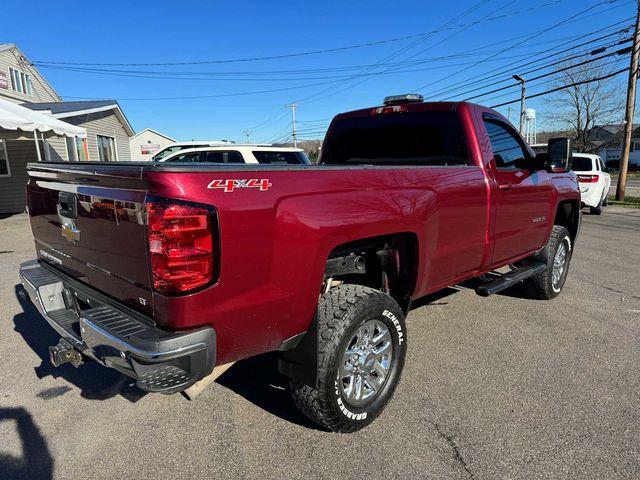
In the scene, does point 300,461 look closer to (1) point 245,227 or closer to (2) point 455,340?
(1) point 245,227

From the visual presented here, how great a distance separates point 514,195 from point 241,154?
6430mm

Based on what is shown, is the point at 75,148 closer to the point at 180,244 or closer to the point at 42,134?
the point at 42,134

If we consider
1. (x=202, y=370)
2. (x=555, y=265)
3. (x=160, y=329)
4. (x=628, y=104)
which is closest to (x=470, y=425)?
(x=202, y=370)

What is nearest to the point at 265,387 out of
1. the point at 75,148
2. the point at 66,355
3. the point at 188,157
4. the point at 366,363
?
the point at 366,363

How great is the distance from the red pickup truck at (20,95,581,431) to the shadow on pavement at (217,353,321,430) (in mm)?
356

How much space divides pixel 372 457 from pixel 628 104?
20.1m

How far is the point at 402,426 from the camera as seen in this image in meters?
2.88

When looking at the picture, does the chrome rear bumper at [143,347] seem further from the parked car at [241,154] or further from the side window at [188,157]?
the side window at [188,157]

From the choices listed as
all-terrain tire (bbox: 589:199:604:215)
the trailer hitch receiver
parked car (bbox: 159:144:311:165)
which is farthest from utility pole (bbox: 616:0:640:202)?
the trailer hitch receiver

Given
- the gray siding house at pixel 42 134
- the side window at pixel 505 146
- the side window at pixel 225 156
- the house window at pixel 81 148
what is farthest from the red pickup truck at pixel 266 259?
the house window at pixel 81 148

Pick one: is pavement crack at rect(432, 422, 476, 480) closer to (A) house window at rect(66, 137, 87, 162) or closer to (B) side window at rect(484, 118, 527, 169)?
(B) side window at rect(484, 118, 527, 169)

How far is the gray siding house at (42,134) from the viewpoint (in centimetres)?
1510

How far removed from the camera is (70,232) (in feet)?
9.05

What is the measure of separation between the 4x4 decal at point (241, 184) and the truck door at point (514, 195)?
243 centimetres
